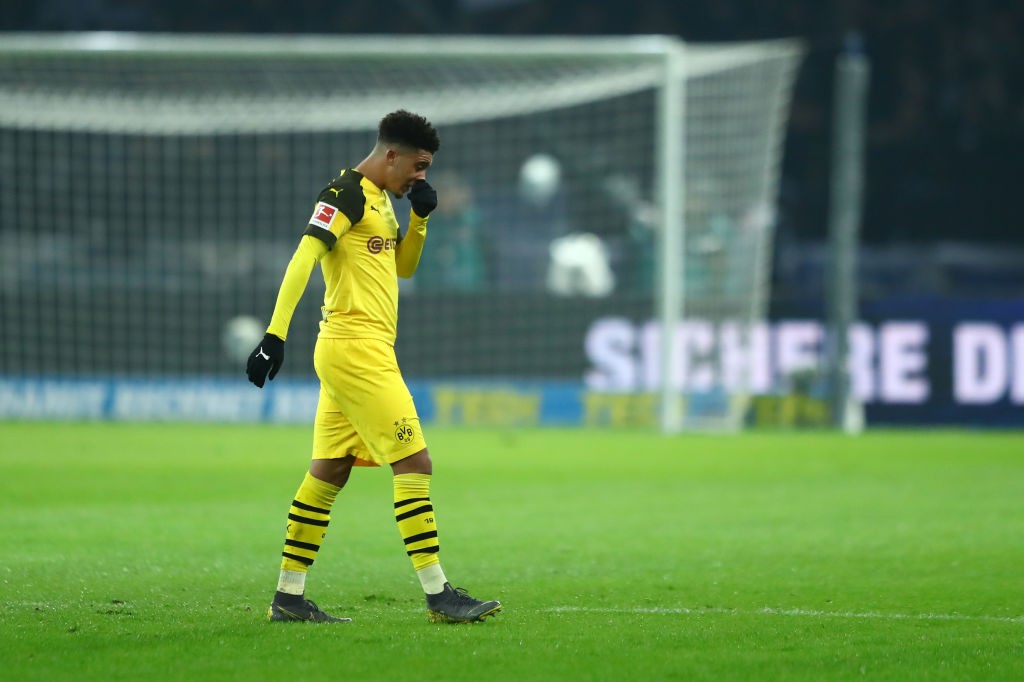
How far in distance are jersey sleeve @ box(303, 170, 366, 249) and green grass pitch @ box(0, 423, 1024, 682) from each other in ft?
4.50

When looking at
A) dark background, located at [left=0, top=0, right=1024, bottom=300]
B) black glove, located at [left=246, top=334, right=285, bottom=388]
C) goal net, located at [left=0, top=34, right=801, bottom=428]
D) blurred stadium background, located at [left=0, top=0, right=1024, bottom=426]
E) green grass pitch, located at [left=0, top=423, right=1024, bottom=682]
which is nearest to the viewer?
green grass pitch, located at [left=0, top=423, right=1024, bottom=682]

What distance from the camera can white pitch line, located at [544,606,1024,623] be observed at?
228 inches

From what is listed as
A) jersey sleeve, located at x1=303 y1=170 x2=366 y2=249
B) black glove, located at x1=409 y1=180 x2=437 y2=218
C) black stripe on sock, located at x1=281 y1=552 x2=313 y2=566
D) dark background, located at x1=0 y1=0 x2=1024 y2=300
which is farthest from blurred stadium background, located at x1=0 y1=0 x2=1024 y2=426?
black stripe on sock, located at x1=281 y1=552 x2=313 y2=566

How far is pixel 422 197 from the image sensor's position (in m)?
5.94

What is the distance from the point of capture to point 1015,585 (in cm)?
676

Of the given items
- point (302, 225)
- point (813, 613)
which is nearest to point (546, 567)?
point (813, 613)

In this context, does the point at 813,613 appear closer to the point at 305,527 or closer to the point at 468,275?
the point at 305,527

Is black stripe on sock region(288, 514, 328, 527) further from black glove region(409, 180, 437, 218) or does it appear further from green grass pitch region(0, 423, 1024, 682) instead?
black glove region(409, 180, 437, 218)

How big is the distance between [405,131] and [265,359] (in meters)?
1.05

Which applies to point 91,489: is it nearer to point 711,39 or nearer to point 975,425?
point 975,425

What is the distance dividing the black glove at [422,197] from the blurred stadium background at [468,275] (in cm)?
1176

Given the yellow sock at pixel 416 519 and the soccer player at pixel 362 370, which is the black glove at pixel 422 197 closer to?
the soccer player at pixel 362 370

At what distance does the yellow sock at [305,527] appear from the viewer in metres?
5.61

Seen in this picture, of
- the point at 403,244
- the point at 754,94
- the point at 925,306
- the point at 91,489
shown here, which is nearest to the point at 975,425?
the point at 925,306
